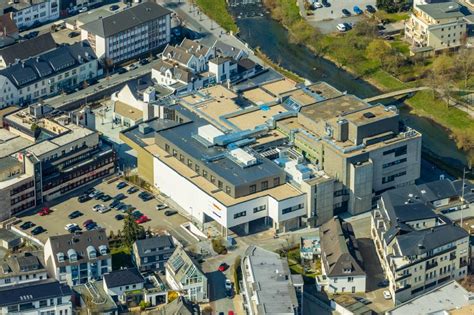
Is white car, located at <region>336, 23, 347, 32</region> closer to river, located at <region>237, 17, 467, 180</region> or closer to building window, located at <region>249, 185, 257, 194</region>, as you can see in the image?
river, located at <region>237, 17, 467, 180</region>

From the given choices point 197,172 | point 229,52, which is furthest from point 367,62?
point 197,172

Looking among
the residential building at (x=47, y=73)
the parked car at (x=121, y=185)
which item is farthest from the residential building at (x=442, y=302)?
the residential building at (x=47, y=73)

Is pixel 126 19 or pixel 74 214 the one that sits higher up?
pixel 126 19

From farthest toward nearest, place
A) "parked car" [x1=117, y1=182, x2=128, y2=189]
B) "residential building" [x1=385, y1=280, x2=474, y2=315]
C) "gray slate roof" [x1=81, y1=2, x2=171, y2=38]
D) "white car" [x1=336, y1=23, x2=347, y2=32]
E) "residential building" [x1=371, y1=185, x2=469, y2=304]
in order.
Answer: "white car" [x1=336, y1=23, x2=347, y2=32] < "gray slate roof" [x1=81, y1=2, x2=171, y2=38] < "parked car" [x1=117, y1=182, x2=128, y2=189] < "residential building" [x1=371, y1=185, x2=469, y2=304] < "residential building" [x1=385, y1=280, x2=474, y2=315]

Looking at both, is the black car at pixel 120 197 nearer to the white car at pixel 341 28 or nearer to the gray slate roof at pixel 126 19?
the gray slate roof at pixel 126 19

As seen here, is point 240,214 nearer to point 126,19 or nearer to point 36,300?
point 36,300

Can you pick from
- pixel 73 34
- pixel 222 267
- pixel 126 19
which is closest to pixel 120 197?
Answer: pixel 222 267

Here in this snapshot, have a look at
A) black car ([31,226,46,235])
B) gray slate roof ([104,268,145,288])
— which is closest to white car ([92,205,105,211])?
black car ([31,226,46,235])
